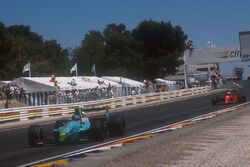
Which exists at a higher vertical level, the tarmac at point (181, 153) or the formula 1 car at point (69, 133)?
the formula 1 car at point (69, 133)

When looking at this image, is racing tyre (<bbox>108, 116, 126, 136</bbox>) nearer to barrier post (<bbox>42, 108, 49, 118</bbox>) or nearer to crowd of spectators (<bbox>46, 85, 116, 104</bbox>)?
barrier post (<bbox>42, 108, 49, 118</bbox>)

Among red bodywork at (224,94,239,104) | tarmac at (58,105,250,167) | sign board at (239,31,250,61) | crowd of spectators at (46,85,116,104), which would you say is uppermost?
sign board at (239,31,250,61)

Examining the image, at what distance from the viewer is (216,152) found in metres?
12.7

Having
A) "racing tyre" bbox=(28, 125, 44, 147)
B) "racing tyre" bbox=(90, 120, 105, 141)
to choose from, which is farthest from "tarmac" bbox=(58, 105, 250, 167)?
"racing tyre" bbox=(28, 125, 44, 147)

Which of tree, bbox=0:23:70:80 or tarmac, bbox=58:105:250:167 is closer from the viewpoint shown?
tarmac, bbox=58:105:250:167

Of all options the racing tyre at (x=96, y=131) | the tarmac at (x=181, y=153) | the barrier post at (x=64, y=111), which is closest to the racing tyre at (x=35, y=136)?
the racing tyre at (x=96, y=131)

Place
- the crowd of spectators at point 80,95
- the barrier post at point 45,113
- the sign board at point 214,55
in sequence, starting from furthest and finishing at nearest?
the sign board at point 214,55
the crowd of spectators at point 80,95
the barrier post at point 45,113

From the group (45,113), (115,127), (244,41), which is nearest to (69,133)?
(115,127)

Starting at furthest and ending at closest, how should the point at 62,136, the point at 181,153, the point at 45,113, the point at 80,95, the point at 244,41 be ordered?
the point at 80,95 → the point at 45,113 → the point at 244,41 → the point at 62,136 → the point at 181,153

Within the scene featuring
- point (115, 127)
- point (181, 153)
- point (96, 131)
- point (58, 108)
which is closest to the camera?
point (181, 153)

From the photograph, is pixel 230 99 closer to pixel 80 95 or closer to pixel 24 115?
pixel 80 95

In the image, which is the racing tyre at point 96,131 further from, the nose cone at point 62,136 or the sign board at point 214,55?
the sign board at point 214,55

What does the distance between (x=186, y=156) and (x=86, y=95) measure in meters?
36.4

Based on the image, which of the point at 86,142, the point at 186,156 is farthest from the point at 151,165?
the point at 86,142
